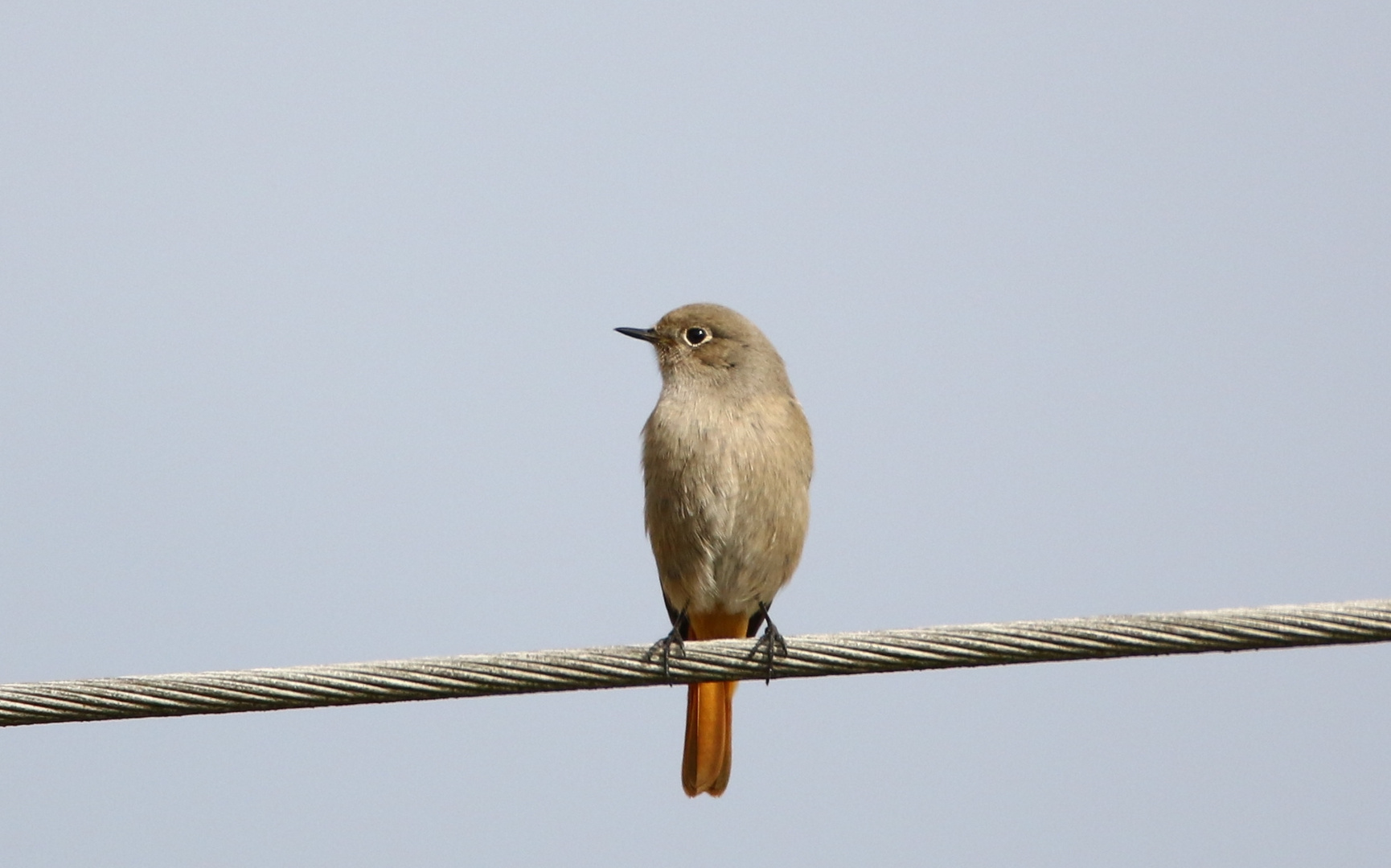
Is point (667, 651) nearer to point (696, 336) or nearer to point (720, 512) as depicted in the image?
point (720, 512)

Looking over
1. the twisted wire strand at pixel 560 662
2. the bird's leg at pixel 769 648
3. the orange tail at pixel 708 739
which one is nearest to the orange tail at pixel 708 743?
the orange tail at pixel 708 739

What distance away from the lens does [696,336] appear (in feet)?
26.5

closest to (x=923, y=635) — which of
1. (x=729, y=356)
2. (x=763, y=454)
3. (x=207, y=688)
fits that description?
(x=207, y=688)

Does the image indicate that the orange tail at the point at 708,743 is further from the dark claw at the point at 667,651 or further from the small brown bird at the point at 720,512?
the dark claw at the point at 667,651

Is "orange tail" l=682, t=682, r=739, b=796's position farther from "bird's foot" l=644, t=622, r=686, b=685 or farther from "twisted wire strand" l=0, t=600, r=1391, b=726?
"twisted wire strand" l=0, t=600, r=1391, b=726

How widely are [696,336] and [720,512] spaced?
1456 mm

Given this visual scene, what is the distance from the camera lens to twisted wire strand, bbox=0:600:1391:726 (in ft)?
14.0

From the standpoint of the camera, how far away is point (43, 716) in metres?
4.43

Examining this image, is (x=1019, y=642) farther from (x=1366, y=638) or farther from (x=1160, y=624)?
(x=1366, y=638)

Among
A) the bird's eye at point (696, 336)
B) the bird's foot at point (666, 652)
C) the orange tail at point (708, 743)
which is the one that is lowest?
A: the orange tail at point (708, 743)

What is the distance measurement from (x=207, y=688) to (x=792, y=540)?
3.38m

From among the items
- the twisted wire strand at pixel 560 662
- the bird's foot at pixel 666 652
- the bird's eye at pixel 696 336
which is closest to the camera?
the twisted wire strand at pixel 560 662

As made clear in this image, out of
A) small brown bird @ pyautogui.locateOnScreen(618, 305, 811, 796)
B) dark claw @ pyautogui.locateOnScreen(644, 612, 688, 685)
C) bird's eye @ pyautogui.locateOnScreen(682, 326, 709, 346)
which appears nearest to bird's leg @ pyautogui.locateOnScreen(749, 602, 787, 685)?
dark claw @ pyautogui.locateOnScreen(644, 612, 688, 685)

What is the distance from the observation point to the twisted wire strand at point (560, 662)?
4.27 m
